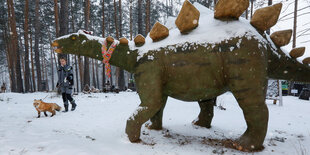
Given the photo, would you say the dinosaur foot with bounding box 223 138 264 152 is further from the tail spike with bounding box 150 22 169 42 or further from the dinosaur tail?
the tail spike with bounding box 150 22 169 42

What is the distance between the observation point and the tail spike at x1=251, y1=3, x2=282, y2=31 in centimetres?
240

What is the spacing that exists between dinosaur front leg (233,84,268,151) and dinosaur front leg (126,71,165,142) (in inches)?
41.9

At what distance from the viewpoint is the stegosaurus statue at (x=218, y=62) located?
233cm

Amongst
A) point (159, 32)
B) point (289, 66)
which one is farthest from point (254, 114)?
point (159, 32)

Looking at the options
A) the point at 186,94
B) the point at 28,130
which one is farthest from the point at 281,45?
the point at 28,130

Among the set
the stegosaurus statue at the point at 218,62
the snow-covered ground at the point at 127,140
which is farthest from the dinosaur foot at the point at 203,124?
the stegosaurus statue at the point at 218,62

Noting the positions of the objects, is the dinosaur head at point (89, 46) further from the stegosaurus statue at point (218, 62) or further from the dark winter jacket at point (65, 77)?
the dark winter jacket at point (65, 77)

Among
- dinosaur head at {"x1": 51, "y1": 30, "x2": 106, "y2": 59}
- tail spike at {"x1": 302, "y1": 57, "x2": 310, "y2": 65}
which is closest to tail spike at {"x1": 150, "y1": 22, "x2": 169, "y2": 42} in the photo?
dinosaur head at {"x1": 51, "y1": 30, "x2": 106, "y2": 59}

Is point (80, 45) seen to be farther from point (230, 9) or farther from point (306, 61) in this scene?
point (306, 61)

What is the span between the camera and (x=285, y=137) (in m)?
3.18

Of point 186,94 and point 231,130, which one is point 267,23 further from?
point 231,130

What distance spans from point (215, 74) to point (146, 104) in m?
1.05

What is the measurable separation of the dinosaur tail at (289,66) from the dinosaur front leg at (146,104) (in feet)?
5.59

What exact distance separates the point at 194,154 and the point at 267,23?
207 cm
